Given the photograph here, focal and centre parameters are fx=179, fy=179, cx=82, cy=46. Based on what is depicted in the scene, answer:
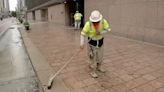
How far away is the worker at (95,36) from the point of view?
4.21 meters

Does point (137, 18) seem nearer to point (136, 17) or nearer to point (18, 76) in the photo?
point (136, 17)

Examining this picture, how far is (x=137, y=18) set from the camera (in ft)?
28.9

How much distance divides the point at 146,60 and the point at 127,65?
2.65 feet

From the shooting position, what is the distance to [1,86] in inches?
175

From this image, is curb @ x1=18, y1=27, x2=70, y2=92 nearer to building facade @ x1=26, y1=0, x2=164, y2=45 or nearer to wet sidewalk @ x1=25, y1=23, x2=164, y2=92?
wet sidewalk @ x1=25, y1=23, x2=164, y2=92

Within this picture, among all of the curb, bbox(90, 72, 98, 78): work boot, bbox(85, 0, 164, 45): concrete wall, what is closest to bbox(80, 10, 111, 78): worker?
bbox(90, 72, 98, 78): work boot

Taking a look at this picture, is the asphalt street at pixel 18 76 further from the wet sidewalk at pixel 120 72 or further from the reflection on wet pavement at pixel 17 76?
the wet sidewalk at pixel 120 72

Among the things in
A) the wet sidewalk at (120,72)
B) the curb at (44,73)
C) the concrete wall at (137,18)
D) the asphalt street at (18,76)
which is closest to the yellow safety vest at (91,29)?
the wet sidewalk at (120,72)

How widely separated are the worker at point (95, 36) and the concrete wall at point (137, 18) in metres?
4.10

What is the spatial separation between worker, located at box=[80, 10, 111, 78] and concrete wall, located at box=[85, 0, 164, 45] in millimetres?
4099

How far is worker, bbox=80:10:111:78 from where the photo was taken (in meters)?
4.21

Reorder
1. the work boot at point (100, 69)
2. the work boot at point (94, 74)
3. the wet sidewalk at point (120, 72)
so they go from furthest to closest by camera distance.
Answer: the work boot at point (100, 69) → the work boot at point (94, 74) → the wet sidewalk at point (120, 72)

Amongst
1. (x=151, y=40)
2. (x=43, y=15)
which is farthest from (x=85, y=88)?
(x=43, y=15)

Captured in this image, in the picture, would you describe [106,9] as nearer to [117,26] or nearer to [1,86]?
[117,26]
